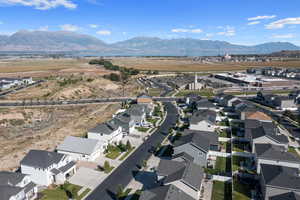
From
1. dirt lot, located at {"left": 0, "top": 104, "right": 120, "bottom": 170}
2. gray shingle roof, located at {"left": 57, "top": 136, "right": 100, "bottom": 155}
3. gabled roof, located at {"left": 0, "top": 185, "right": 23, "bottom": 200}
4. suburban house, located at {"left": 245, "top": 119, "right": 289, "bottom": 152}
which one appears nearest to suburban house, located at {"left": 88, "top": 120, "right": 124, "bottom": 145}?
gray shingle roof, located at {"left": 57, "top": 136, "right": 100, "bottom": 155}

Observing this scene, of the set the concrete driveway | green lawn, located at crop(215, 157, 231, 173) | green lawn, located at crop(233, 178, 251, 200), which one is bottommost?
the concrete driveway

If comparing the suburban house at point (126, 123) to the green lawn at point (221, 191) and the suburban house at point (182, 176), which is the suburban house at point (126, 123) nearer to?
the suburban house at point (182, 176)

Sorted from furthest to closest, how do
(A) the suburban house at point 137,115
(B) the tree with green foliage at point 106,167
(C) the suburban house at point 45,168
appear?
(A) the suburban house at point 137,115, (B) the tree with green foliage at point 106,167, (C) the suburban house at point 45,168

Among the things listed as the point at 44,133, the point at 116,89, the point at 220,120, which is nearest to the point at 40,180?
the point at 44,133

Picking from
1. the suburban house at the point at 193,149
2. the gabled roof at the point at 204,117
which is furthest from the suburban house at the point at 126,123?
the suburban house at the point at 193,149

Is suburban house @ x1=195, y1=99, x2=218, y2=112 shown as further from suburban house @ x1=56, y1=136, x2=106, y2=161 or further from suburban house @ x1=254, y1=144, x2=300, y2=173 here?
suburban house @ x1=56, y1=136, x2=106, y2=161
